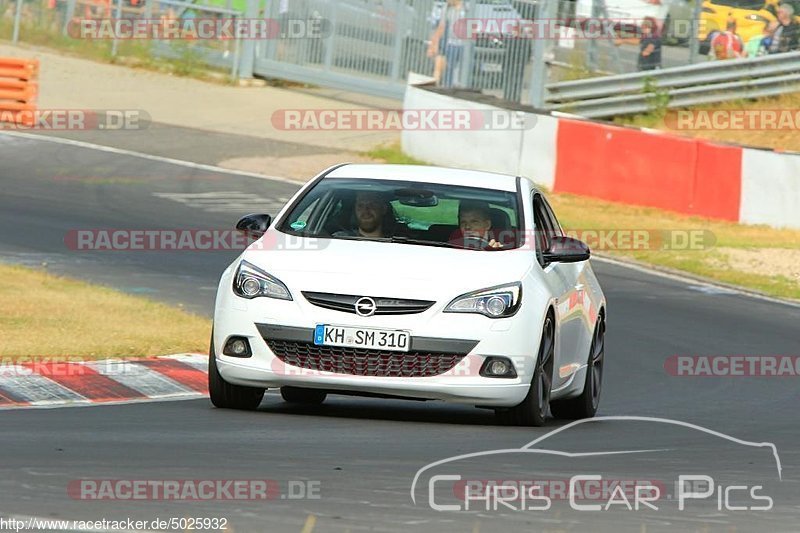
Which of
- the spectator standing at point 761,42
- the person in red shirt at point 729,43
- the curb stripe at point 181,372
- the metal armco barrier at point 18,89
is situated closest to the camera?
the curb stripe at point 181,372

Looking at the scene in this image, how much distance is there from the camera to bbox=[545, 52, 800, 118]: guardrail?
27.5 meters

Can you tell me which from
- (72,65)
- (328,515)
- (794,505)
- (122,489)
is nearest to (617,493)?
(794,505)

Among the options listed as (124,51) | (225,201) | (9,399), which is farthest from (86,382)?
(124,51)

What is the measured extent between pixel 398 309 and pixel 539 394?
0.96m

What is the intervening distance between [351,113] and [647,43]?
23.5ft

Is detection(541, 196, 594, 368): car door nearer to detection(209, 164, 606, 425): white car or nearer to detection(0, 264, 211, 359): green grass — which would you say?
detection(209, 164, 606, 425): white car

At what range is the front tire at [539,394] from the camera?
9.36m

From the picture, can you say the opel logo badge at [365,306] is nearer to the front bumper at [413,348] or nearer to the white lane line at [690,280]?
the front bumper at [413,348]

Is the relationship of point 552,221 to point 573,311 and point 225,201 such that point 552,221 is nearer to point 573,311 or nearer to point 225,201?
point 573,311

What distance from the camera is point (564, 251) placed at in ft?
32.9

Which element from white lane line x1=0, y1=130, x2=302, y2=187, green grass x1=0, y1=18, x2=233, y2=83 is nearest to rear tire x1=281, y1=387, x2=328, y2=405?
white lane line x1=0, y1=130, x2=302, y2=187

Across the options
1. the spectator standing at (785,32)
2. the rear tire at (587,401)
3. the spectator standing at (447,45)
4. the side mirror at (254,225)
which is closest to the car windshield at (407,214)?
the side mirror at (254,225)

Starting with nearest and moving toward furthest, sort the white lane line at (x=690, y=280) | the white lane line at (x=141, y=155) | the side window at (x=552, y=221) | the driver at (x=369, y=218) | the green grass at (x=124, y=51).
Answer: the driver at (x=369, y=218), the side window at (x=552, y=221), the white lane line at (x=690, y=280), the white lane line at (x=141, y=155), the green grass at (x=124, y=51)

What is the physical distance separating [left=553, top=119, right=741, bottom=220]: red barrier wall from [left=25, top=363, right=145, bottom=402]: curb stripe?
13.5m
